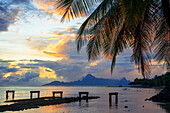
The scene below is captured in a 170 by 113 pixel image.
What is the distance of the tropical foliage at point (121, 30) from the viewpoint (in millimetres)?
7293

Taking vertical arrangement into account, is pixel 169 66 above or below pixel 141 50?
below

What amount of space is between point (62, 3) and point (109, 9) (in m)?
2.06

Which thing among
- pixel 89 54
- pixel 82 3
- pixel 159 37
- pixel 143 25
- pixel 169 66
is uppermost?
pixel 82 3

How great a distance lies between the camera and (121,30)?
9.06 meters

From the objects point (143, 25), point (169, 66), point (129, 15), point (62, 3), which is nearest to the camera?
point (129, 15)

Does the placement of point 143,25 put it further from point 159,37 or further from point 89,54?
point 89,54

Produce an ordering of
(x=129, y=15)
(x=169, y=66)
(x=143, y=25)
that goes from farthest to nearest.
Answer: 1. (x=143, y=25)
2. (x=169, y=66)
3. (x=129, y=15)

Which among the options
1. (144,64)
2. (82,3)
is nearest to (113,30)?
(144,64)

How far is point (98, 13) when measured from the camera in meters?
7.90

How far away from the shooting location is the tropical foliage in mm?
7293

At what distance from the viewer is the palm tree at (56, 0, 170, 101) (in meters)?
7.29

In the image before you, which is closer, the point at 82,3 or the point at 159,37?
the point at 82,3

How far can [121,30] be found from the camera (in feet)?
29.7

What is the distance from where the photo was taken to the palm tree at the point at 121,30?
7285 mm
